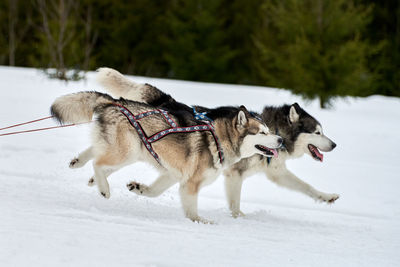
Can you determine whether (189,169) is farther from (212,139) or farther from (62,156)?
(62,156)

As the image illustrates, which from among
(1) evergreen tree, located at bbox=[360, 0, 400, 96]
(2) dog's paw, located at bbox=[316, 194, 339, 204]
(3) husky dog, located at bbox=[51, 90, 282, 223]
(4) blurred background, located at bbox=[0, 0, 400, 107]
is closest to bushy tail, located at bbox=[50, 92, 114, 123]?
(3) husky dog, located at bbox=[51, 90, 282, 223]

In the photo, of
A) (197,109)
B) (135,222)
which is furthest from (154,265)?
(197,109)

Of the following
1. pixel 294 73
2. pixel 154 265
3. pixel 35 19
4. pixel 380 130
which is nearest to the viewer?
pixel 154 265

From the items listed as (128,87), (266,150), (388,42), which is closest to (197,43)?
(388,42)

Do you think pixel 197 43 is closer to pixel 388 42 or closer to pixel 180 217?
pixel 388 42

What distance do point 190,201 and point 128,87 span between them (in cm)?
198

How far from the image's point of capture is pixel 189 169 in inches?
194

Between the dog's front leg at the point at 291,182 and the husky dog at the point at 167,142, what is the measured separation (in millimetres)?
987

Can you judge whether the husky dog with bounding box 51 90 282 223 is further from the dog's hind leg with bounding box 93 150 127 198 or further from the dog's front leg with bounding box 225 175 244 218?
the dog's front leg with bounding box 225 175 244 218

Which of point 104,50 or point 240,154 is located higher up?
point 240,154

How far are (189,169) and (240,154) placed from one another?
0.62 meters

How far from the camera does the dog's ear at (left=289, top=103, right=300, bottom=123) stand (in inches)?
235

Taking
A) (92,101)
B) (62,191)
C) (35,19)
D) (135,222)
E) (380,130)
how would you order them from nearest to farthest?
1. (135,222)
2. (92,101)
3. (62,191)
4. (380,130)
5. (35,19)

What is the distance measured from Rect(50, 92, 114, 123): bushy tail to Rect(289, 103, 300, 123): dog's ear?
2.33 metres
